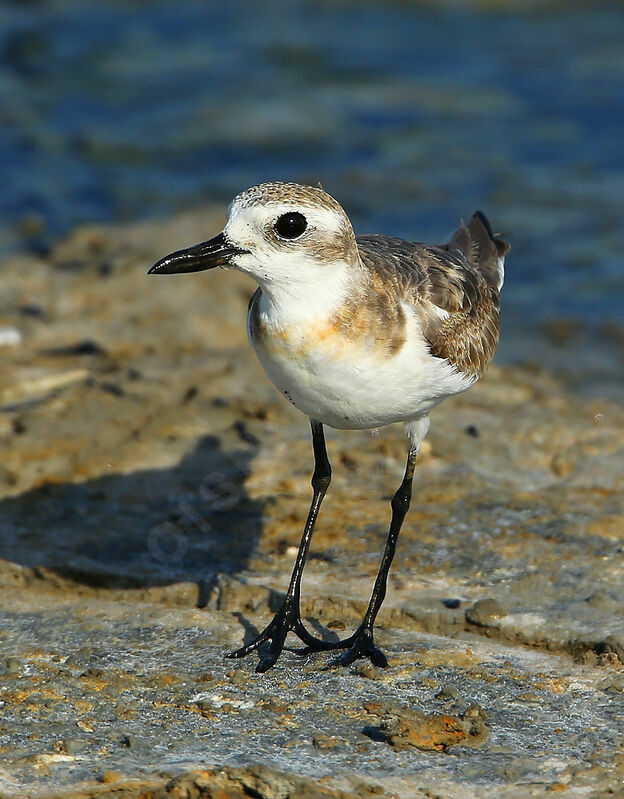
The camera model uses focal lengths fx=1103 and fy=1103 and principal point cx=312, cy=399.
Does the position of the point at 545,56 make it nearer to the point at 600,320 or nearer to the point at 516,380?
the point at 600,320

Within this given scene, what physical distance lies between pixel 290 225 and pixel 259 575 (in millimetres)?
2009

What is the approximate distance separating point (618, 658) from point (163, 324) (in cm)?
490

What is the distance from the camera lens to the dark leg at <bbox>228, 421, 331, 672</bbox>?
4.85m

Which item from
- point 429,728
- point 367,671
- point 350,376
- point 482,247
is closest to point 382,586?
point 367,671

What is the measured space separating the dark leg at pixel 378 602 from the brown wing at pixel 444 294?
2.01ft

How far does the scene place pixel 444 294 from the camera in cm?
534

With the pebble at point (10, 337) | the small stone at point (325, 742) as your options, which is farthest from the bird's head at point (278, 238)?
the pebble at point (10, 337)

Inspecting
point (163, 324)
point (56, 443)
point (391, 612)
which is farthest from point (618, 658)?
point (163, 324)

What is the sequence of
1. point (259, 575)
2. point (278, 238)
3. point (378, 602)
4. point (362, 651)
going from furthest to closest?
point (259, 575) < point (378, 602) < point (362, 651) < point (278, 238)

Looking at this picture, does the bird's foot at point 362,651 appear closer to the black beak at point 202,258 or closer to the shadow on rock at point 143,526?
the shadow on rock at point 143,526

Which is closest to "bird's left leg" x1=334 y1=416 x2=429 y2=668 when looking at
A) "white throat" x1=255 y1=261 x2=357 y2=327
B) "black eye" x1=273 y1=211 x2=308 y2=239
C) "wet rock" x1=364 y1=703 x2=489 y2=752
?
"wet rock" x1=364 y1=703 x2=489 y2=752

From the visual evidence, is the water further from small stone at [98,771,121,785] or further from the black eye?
small stone at [98,771,121,785]

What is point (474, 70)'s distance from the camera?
1473 cm

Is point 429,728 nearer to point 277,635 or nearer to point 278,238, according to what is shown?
point 277,635
